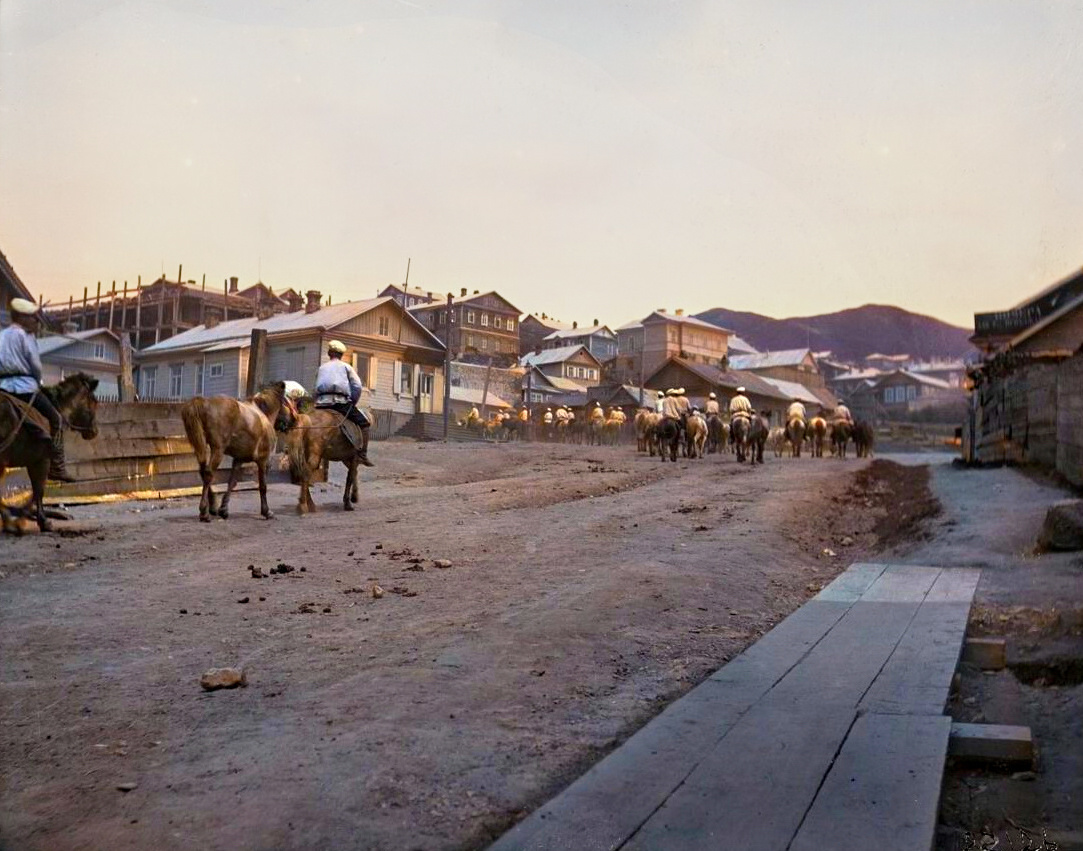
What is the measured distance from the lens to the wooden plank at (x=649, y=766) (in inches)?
107

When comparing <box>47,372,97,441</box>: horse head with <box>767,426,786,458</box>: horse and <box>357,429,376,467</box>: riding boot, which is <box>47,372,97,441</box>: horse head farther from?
<box>767,426,786,458</box>: horse

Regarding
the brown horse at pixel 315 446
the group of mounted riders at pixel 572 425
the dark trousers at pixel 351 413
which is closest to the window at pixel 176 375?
the brown horse at pixel 315 446

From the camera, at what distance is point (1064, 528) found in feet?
22.7

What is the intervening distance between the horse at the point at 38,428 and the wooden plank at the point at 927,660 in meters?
8.75

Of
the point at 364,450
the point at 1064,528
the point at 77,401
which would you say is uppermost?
the point at 77,401

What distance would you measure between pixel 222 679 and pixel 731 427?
2138 cm

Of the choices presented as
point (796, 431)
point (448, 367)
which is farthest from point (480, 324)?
→ point (796, 431)

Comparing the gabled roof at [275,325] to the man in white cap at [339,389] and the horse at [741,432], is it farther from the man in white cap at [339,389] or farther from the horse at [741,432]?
the horse at [741,432]

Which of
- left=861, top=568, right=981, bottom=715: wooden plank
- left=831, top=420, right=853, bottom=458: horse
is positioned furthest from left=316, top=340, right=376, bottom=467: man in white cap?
left=831, top=420, right=853, bottom=458: horse

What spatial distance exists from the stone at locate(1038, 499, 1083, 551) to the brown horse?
8.96 m

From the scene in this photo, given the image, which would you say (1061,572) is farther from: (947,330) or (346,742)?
(346,742)

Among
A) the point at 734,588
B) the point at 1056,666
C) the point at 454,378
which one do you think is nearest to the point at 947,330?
the point at 1056,666

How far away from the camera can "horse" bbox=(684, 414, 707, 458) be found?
2694 cm

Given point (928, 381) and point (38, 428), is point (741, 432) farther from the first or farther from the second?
point (928, 381)
